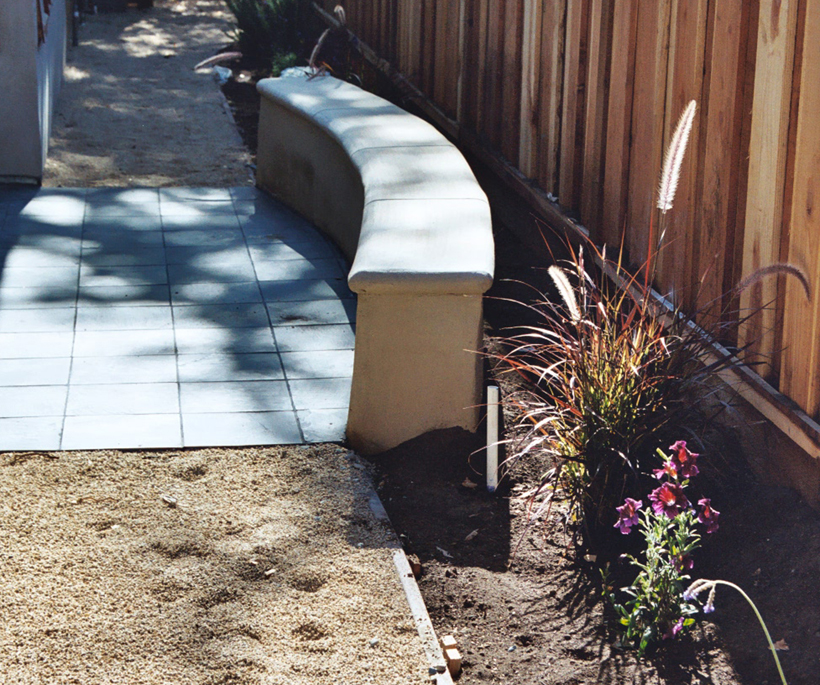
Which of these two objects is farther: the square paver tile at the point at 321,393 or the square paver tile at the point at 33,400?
the square paver tile at the point at 321,393

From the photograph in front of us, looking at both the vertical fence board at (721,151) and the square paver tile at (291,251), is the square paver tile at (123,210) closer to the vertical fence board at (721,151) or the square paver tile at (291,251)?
the square paver tile at (291,251)

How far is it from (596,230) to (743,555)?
216 centimetres

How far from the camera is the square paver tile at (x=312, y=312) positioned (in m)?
5.53

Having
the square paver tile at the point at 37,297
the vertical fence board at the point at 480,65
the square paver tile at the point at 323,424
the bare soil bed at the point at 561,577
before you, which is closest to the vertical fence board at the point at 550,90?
the vertical fence board at the point at 480,65

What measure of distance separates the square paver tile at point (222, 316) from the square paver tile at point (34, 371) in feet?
2.37

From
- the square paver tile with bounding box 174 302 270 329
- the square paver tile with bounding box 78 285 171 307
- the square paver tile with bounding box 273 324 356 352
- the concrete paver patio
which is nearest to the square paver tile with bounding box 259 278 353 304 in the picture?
the concrete paver patio

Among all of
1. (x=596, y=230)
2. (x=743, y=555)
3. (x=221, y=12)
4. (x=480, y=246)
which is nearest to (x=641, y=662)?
(x=743, y=555)

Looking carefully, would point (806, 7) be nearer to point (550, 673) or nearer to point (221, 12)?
point (550, 673)

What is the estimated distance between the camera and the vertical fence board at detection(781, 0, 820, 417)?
3.08 m

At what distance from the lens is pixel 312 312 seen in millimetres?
5660

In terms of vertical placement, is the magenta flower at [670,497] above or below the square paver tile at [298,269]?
above

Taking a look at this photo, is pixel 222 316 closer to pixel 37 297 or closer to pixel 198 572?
pixel 37 297

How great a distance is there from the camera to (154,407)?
14.7 feet

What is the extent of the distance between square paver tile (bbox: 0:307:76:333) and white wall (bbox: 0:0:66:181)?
8.68ft
